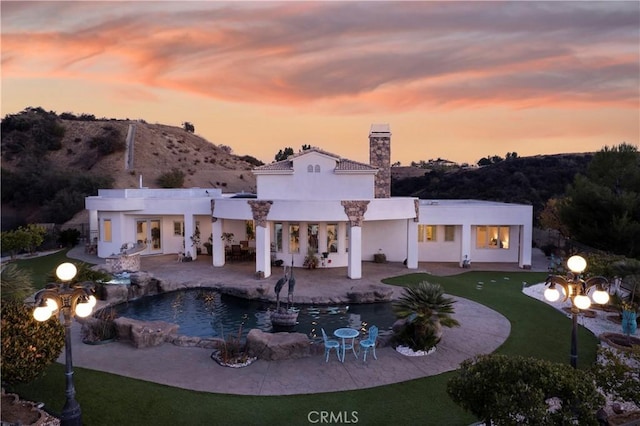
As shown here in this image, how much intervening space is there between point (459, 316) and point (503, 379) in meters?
8.41

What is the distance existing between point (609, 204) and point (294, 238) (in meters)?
16.4

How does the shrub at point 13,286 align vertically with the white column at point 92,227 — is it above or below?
above

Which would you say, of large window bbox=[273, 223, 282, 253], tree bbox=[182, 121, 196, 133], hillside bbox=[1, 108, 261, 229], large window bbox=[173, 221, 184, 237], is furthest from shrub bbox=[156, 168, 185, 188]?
large window bbox=[273, 223, 282, 253]

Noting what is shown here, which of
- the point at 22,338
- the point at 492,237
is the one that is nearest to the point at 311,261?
the point at 492,237

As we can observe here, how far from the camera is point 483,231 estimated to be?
931 inches

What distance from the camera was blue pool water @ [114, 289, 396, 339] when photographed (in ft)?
42.7

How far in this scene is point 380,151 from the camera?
23.1 metres

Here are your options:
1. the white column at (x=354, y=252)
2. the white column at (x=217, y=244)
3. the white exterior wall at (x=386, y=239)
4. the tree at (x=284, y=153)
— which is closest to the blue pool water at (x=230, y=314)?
the white column at (x=354, y=252)

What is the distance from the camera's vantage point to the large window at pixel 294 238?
22062 mm

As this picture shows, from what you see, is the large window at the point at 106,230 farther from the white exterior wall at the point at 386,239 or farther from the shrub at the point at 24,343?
the shrub at the point at 24,343

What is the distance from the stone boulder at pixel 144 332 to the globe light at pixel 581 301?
9.93 meters

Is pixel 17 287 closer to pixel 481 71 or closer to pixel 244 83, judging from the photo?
pixel 244 83

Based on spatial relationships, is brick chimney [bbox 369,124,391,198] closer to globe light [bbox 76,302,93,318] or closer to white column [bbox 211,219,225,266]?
white column [bbox 211,219,225,266]

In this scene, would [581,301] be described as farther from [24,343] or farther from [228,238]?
[228,238]
